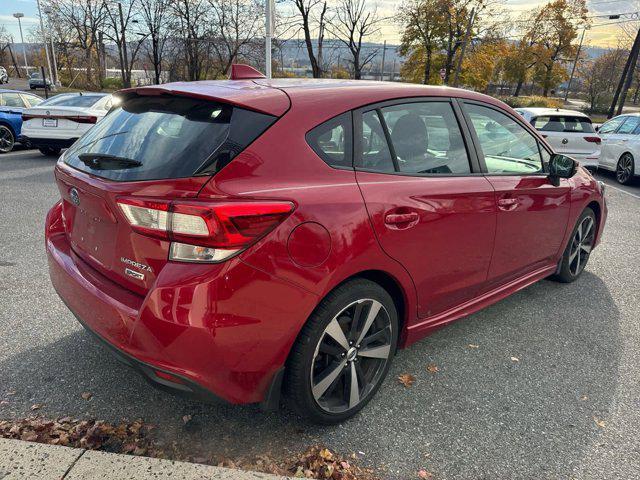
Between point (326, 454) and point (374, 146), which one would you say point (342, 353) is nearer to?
point (326, 454)

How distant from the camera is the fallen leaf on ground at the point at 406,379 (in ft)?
9.54

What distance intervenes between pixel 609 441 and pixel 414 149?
6.04 ft

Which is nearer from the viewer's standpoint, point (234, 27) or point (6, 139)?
point (6, 139)

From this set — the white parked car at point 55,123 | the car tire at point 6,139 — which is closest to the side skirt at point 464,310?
the white parked car at point 55,123

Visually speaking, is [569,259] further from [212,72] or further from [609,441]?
[212,72]

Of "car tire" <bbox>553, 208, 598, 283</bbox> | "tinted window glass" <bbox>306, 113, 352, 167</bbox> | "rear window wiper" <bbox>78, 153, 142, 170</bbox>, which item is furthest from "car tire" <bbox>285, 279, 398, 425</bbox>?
"car tire" <bbox>553, 208, 598, 283</bbox>

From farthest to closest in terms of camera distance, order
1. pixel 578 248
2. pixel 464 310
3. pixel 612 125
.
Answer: pixel 612 125, pixel 578 248, pixel 464 310

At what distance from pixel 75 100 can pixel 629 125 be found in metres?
12.8

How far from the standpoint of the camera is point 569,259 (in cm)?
439

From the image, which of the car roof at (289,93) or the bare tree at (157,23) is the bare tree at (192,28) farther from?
the car roof at (289,93)

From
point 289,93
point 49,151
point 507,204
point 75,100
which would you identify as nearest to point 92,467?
point 289,93

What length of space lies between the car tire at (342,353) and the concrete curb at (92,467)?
43 cm

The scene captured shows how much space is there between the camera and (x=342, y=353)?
240cm

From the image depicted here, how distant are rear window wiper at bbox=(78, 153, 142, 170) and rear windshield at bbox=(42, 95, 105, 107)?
9732 mm
